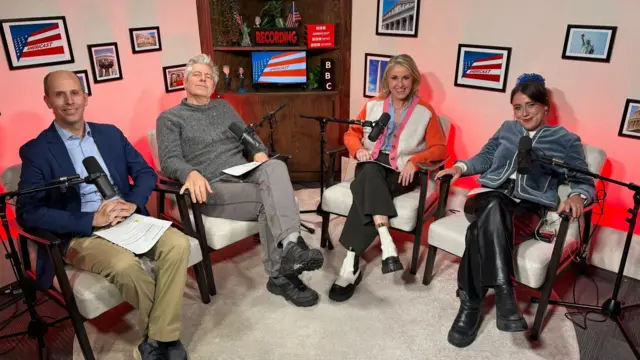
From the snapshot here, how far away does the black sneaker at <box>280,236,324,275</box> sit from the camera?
2340mm

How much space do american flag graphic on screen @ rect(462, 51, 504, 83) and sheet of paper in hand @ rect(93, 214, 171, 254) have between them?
2210 mm

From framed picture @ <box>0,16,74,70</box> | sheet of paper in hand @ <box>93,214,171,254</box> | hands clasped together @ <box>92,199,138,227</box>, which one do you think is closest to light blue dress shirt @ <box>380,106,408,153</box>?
sheet of paper in hand @ <box>93,214,171,254</box>

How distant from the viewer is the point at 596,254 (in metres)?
2.90

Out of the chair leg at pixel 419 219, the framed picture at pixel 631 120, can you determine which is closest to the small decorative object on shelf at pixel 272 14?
the chair leg at pixel 419 219

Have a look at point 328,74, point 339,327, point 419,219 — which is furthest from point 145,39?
point 339,327

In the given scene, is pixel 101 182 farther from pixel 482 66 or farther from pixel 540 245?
pixel 482 66

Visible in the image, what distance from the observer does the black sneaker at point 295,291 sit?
256 cm

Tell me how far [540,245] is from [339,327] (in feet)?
3.62

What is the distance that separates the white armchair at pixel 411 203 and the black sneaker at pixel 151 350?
127cm

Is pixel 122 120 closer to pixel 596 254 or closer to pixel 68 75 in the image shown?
pixel 68 75

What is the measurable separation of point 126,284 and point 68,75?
102cm

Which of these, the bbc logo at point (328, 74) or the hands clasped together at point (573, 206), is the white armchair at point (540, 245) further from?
the bbc logo at point (328, 74)

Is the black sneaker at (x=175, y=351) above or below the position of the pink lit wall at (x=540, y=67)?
below

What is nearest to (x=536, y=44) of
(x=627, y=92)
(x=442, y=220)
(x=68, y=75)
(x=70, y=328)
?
(x=627, y=92)
